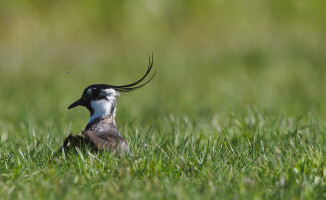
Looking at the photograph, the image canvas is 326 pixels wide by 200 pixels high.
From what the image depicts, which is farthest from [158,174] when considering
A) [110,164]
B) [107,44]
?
[107,44]

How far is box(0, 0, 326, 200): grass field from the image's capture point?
12.3 feet

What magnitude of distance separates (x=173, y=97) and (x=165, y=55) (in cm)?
394

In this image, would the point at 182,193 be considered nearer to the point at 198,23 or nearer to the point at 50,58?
the point at 50,58

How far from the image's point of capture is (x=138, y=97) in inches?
339

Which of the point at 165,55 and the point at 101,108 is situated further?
the point at 165,55

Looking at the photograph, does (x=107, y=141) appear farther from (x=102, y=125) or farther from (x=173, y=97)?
(x=173, y=97)

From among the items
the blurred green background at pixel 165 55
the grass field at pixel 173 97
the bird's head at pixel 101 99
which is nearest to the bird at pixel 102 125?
the bird's head at pixel 101 99

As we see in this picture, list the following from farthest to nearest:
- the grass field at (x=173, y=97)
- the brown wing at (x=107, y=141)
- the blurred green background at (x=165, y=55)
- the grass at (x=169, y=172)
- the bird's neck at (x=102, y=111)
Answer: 1. the blurred green background at (x=165, y=55)
2. the bird's neck at (x=102, y=111)
3. the brown wing at (x=107, y=141)
4. the grass field at (x=173, y=97)
5. the grass at (x=169, y=172)

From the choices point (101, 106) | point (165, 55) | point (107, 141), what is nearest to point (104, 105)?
point (101, 106)

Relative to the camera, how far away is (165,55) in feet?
40.5

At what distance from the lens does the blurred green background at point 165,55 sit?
8.13 meters

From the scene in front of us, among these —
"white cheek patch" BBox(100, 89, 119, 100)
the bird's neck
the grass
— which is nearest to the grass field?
the grass

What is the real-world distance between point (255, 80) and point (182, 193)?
672cm

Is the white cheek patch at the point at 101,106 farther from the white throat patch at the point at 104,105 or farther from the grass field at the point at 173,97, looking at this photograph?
the grass field at the point at 173,97
